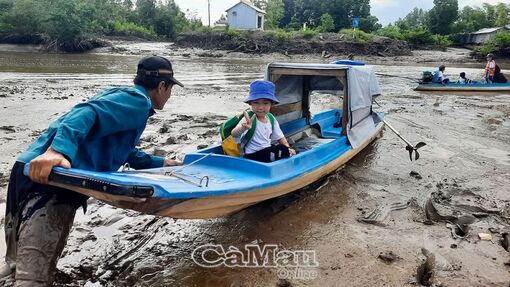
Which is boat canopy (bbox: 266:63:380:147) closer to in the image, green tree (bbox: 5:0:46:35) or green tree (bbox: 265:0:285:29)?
green tree (bbox: 5:0:46:35)

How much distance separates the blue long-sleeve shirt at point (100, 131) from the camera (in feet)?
8.73

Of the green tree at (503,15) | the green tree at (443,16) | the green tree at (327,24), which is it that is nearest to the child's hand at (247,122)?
the green tree at (327,24)

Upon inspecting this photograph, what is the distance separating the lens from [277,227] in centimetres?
466

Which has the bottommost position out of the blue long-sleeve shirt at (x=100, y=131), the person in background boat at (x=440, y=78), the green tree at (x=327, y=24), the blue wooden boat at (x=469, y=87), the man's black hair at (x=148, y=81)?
the blue wooden boat at (x=469, y=87)

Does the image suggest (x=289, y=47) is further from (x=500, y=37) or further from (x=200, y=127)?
(x=200, y=127)

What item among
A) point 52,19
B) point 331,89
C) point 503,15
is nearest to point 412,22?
point 503,15

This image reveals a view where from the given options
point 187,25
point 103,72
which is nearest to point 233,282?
point 103,72

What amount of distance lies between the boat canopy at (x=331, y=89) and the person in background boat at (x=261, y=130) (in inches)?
58.6

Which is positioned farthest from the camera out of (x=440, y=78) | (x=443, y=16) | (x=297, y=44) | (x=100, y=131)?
(x=443, y=16)

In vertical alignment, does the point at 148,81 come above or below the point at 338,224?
above

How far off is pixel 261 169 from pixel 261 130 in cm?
72

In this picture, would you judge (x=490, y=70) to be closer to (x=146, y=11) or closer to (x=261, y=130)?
(x=261, y=130)

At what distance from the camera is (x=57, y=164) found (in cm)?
259

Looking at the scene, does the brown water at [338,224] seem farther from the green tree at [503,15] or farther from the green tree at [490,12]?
the green tree at [490,12]
